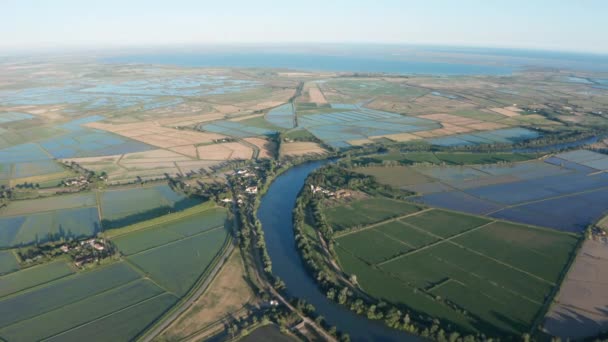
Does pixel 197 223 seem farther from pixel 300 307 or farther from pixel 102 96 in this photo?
pixel 102 96

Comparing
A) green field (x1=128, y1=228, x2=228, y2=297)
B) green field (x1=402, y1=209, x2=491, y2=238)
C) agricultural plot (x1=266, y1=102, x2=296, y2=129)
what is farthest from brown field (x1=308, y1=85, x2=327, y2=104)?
green field (x1=128, y1=228, x2=228, y2=297)

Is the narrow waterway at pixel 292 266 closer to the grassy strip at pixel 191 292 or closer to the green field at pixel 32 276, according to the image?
the grassy strip at pixel 191 292

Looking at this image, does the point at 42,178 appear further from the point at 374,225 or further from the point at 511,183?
the point at 511,183

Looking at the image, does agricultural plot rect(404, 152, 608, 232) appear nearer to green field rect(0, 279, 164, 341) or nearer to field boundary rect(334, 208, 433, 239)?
field boundary rect(334, 208, 433, 239)

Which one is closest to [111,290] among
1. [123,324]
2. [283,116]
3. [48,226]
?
[123,324]

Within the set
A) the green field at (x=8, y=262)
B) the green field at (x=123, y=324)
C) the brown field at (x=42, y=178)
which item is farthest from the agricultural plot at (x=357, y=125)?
the green field at (x=8, y=262)

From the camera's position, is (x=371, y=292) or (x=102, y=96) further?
(x=102, y=96)

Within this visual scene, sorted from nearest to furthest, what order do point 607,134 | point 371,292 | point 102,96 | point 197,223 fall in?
1. point 371,292
2. point 197,223
3. point 607,134
4. point 102,96

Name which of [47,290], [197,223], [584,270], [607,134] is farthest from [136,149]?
[607,134]
